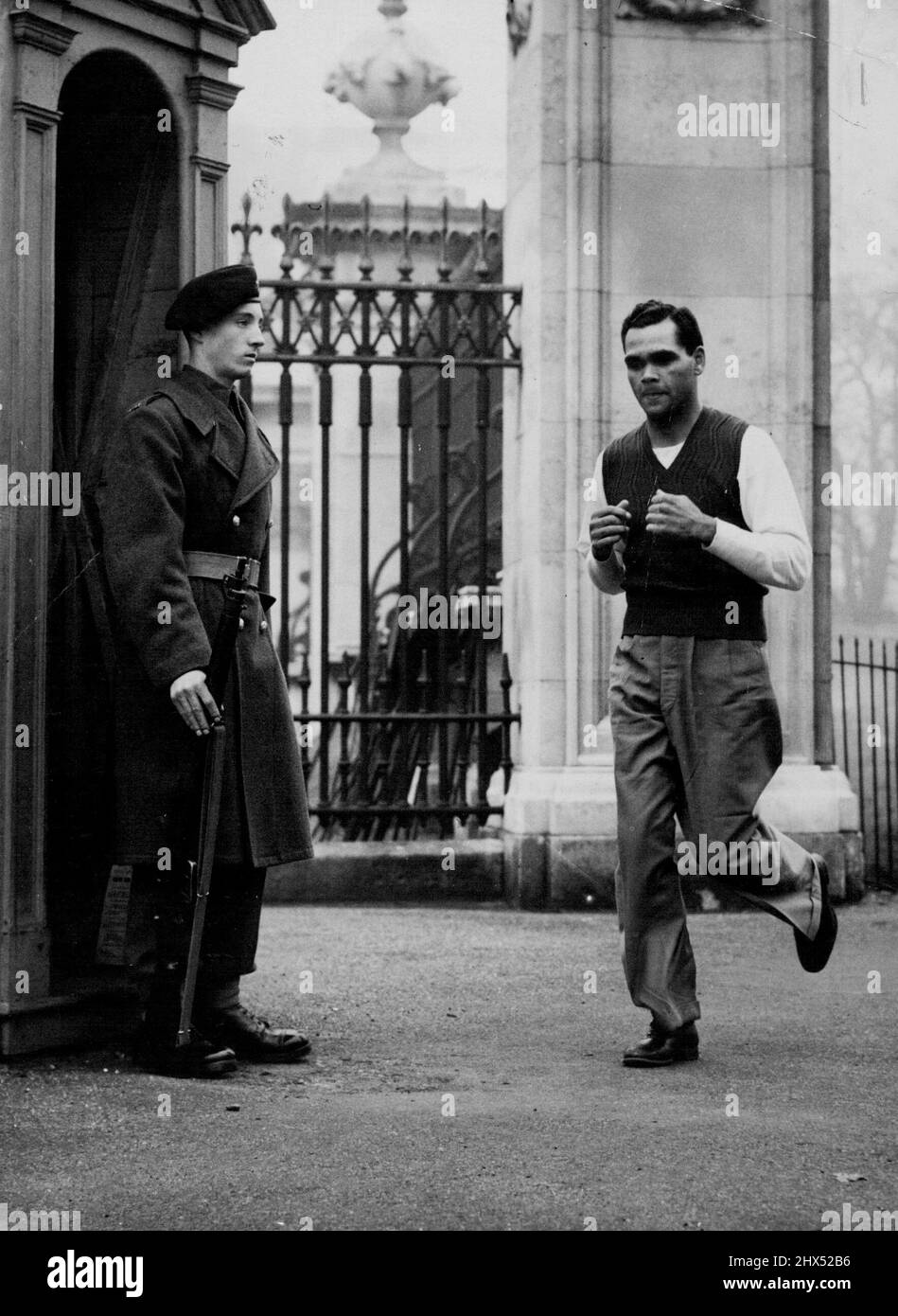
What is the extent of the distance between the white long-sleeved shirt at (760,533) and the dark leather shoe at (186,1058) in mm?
1602

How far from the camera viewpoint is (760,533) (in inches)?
196

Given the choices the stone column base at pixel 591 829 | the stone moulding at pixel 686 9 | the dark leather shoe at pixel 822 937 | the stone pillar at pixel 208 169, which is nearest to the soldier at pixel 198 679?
the stone pillar at pixel 208 169

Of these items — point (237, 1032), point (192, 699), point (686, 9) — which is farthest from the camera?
point (686, 9)

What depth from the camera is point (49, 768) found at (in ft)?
16.4

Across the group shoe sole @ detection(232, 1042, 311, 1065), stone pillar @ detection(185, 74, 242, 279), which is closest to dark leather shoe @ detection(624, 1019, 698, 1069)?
shoe sole @ detection(232, 1042, 311, 1065)

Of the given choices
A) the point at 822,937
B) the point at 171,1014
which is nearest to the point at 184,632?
the point at 171,1014

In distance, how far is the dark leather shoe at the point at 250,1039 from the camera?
489 centimetres

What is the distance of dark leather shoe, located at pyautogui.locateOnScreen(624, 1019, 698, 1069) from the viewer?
488 centimetres

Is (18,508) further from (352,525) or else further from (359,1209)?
(352,525)

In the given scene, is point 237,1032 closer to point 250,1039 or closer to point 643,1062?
point 250,1039

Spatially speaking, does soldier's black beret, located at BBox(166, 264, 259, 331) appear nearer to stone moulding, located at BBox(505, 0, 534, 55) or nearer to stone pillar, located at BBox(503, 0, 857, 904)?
stone pillar, located at BBox(503, 0, 857, 904)

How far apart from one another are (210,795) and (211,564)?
0.58m

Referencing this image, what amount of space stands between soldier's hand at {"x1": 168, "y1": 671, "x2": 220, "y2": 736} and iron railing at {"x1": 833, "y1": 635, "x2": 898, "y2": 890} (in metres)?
4.42

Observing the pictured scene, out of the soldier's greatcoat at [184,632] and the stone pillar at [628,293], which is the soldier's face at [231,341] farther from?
the stone pillar at [628,293]
